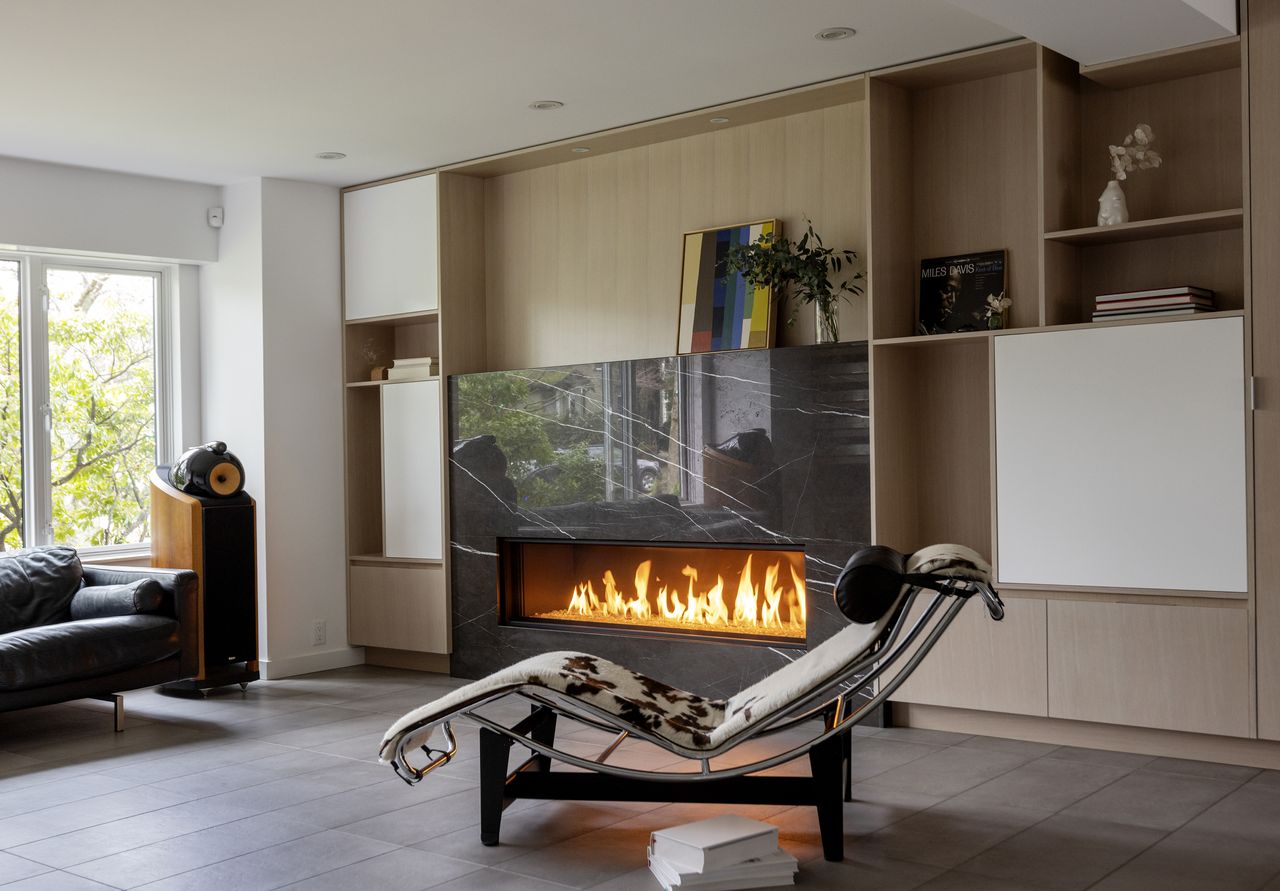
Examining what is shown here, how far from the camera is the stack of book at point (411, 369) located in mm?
6270

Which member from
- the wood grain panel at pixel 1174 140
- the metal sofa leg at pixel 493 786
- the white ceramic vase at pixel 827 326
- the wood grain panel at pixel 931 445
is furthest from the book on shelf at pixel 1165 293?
the metal sofa leg at pixel 493 786

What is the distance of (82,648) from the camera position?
4.88 meters

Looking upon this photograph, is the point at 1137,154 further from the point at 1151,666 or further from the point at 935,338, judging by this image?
the point at 1151,666

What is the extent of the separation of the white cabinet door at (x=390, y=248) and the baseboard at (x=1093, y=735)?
3.23m

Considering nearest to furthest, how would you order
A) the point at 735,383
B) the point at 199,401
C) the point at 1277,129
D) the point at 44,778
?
the point at 1277,129, the point at 44,778, the point at 735,383, the point at 199,401

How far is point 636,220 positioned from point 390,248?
58.0 inches

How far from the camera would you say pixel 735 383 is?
511cm

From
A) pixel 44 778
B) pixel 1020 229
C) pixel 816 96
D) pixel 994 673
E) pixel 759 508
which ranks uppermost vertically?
pixel 816 96

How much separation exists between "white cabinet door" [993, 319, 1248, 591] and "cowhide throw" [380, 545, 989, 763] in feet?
4.44

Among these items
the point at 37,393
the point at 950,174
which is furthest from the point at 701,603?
the point at 37,393

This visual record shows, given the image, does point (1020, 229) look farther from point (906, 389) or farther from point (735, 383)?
point (735, 383)

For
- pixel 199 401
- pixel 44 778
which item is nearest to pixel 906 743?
pixel 44 778

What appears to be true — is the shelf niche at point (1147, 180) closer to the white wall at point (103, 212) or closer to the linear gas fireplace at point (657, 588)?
the linear gas fireplace at point (657, 588)

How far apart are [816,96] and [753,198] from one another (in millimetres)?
579
